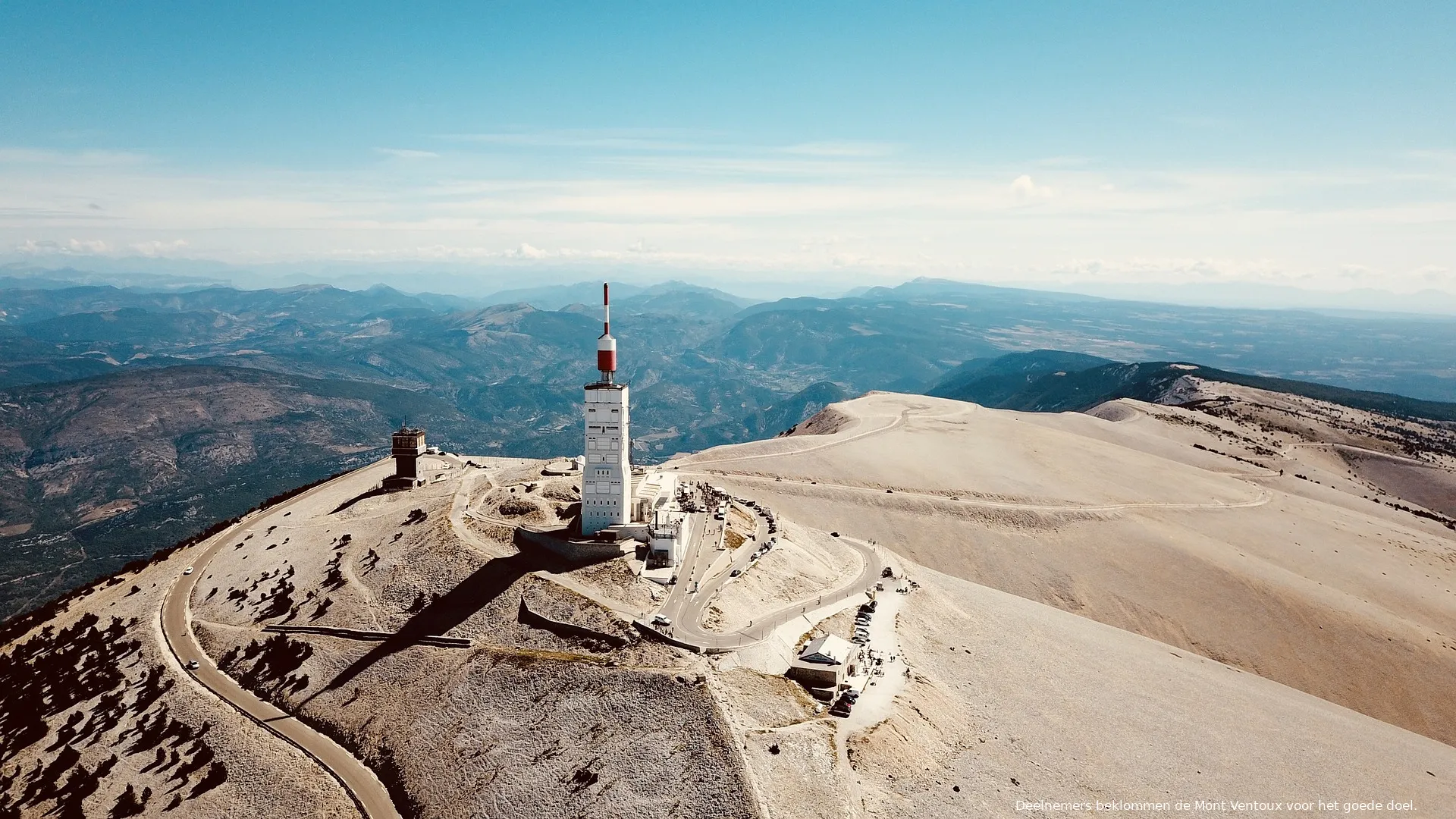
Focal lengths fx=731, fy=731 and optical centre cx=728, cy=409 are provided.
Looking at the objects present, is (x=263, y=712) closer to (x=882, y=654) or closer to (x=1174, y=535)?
(x=882, y=654)

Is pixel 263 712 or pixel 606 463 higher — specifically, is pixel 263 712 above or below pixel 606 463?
below

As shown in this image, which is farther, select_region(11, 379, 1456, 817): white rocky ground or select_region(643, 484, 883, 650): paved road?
select_region(643, 484, 883, 650): paved road

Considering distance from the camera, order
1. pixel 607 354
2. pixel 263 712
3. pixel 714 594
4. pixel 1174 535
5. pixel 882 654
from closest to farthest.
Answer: pixel 263 712, pixel 882 654, pixel 714 594, pixel 607 354, pixel 1174 535

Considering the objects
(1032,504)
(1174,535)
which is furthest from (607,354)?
(1174,535)

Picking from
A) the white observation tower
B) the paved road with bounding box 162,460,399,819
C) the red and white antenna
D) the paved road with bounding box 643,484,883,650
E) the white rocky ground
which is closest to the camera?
the white rocky ground

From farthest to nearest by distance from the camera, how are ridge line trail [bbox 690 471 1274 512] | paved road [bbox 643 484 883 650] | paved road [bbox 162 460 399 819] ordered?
1. ridge line trail [bbox 690 471 1274 512]
2. paved road [bbox 643 484 883 650]
3. paved road [bbox 162 460 399 819]

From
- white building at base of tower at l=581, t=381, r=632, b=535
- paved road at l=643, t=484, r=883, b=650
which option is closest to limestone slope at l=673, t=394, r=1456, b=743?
paved road at l=643, t=484, r=883, b=650

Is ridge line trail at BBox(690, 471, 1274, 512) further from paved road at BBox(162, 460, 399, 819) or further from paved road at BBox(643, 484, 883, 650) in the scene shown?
paved road at BBox(162, 460, 399, 819)

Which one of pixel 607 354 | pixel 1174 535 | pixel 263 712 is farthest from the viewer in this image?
pixel 1174 535
